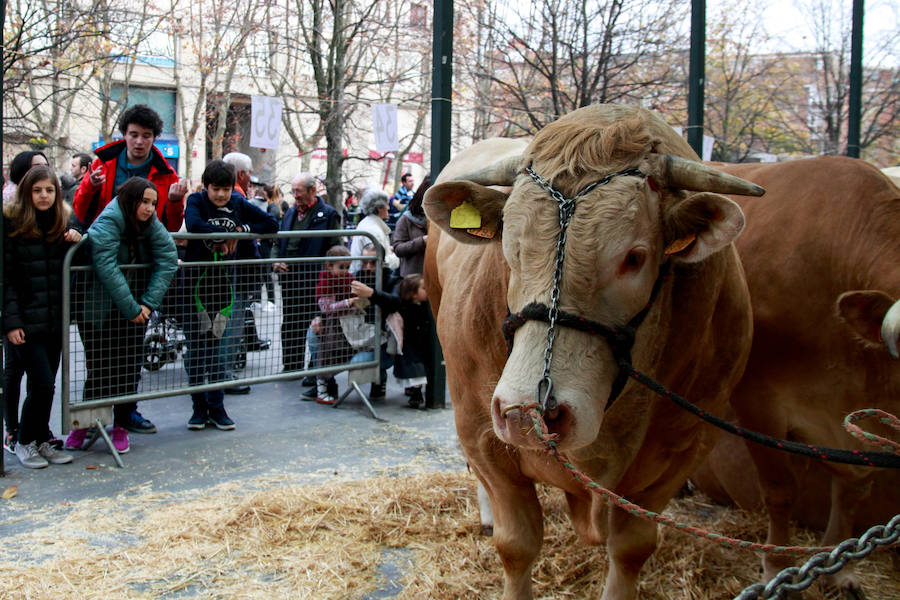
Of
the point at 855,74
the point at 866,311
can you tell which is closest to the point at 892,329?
the point at 866,311

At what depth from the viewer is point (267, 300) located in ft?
19.2

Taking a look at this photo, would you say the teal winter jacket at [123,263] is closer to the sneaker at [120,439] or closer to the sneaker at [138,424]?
the sneaker at [120,439]

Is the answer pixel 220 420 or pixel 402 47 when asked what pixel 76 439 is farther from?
pixel 402 47

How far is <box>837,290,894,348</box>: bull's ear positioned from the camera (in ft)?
8.71

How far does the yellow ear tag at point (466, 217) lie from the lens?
2455mm

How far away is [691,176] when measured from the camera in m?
2.27

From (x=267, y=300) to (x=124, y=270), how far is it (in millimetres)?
1177

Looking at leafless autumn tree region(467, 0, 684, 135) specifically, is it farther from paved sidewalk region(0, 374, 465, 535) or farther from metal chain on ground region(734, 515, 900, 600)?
metal chain on ground region(734, 515, 900, 600)

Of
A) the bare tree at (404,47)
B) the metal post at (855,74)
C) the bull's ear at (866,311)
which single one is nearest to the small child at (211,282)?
the bull's ear at (866,311)

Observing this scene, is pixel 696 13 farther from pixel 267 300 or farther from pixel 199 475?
pixel 199 475

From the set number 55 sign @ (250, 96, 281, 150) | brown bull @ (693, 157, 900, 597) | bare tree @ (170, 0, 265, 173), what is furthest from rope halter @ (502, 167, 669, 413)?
bare tree @ (170, 0, 265, 173)

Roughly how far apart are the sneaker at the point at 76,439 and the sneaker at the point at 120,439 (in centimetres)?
18

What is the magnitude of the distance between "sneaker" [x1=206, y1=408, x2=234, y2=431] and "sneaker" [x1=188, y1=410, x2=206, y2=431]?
0.06 metres

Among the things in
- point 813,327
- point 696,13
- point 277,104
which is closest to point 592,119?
point 813,327
